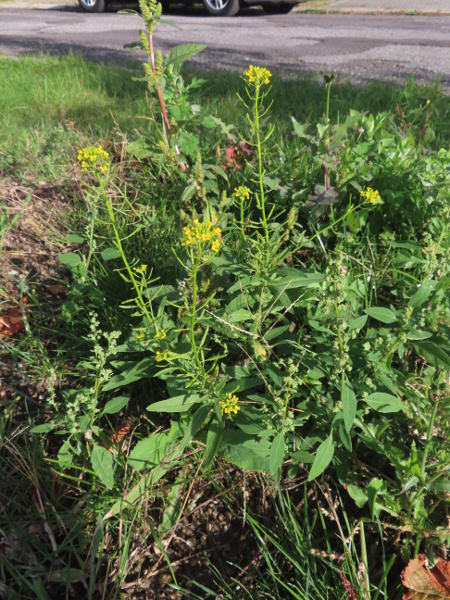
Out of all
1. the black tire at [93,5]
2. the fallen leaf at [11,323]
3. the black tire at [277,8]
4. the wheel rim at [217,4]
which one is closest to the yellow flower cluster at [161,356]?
the fallen leaf at [11,323]

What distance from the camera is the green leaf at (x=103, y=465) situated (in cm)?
123

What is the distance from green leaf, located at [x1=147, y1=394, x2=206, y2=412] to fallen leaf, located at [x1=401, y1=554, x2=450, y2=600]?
65 centimetres

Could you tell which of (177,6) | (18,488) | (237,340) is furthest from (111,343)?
(177,6)

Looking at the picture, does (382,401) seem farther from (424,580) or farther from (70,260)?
(70,260)

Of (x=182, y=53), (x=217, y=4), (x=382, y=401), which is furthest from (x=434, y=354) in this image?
(x=217, y=4)

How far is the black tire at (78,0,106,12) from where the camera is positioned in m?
11.8

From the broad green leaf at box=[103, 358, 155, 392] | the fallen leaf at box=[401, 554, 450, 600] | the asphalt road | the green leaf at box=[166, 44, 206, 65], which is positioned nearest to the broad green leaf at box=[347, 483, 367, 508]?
the fallen leaf at box=[401, 554, 450, 600]

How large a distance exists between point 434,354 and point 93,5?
13696mm

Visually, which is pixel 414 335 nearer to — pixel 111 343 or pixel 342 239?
pixel 342 239

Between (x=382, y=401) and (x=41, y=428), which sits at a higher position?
(x=382, y=401)

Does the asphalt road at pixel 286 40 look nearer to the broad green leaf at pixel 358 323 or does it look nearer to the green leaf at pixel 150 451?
the broad green leaf at pixel 358 323

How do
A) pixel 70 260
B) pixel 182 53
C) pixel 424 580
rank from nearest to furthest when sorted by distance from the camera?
pixel 424 580 → pixel 70 260 → pixel 182 53

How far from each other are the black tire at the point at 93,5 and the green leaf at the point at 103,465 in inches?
530

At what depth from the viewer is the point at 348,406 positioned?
45.9 inches
